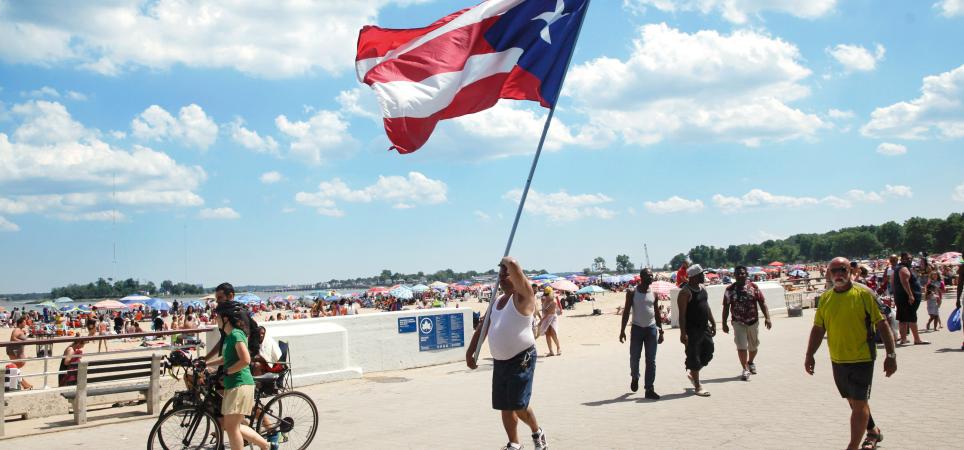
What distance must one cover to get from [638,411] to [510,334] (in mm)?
3106

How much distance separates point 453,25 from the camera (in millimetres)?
7852

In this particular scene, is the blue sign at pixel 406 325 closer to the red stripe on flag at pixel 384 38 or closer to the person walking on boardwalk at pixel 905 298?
the red stripe on flag at pixel 384 38

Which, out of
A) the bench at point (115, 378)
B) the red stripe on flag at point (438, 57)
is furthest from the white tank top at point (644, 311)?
the bench at point (115, 378)

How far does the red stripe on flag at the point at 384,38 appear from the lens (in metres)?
7.86

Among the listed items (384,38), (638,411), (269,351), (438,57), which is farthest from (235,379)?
(638,411)

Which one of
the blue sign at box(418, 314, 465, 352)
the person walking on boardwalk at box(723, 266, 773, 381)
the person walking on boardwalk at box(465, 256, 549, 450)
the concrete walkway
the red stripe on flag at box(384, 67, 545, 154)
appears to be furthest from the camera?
the blue sign at box(418, 314, 465, 352)

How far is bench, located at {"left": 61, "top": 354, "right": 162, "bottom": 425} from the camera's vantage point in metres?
9.22

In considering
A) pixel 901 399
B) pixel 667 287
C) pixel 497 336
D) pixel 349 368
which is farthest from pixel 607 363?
pixel 667 287

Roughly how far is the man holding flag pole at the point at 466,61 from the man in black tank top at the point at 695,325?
318 cm

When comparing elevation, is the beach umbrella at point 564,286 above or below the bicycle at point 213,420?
above

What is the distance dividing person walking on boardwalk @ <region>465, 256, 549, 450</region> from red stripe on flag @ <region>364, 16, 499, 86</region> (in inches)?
121

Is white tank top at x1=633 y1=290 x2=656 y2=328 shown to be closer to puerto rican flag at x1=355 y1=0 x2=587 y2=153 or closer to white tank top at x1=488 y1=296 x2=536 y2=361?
puerto rican flag at x1=355 y1=0 x2=587 y2=153

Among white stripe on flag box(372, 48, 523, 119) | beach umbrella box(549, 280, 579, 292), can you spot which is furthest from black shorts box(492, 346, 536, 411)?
beach umbrella box(549, 280, 579, 292)

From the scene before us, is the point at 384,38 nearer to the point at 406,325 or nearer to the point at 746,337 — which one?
the point at 746,337
